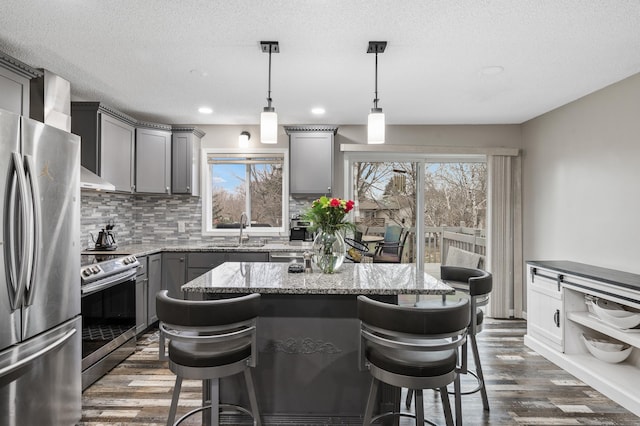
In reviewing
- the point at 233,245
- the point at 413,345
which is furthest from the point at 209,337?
the point at 233,245

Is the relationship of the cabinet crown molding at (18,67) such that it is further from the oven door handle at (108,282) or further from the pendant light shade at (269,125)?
the pendant light shade at (269,125)

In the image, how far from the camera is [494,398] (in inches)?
105

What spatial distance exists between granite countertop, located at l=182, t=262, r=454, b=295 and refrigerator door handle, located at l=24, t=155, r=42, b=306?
0.76m

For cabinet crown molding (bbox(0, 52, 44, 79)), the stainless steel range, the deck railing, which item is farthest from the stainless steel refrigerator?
the deck railing

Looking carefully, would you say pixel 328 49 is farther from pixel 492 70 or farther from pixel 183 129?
pixel 183 129

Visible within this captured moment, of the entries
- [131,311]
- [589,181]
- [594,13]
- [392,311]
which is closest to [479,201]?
[589,181]

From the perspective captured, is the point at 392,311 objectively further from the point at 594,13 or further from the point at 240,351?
the point at 594,13

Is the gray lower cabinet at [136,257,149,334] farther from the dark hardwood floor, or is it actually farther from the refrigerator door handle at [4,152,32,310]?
the refrigerator door handle at [4,152,32,310]

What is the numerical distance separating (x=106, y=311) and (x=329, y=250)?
2034mm

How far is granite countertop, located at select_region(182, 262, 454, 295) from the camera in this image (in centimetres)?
194

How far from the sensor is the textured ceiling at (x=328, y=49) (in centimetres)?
210

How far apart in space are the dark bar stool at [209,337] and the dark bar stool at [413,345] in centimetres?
55

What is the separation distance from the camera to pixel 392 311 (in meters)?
1.56

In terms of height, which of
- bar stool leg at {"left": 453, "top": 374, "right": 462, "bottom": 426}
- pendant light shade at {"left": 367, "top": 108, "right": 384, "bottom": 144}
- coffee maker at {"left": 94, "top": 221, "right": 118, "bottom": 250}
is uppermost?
pendant light shade at {"left": 367, "top": 108, "right": 384, "bottom": 144}
